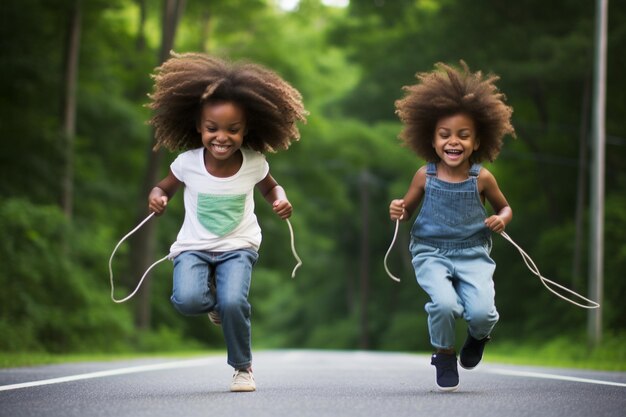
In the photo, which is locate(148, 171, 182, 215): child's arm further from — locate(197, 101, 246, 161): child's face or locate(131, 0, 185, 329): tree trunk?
locate(131, 0, 185, 329): tree trunk

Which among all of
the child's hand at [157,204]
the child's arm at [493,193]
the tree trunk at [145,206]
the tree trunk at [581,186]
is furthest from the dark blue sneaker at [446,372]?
the tree trunk at [581,186]

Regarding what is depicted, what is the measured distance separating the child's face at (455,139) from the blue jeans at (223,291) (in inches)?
56.4

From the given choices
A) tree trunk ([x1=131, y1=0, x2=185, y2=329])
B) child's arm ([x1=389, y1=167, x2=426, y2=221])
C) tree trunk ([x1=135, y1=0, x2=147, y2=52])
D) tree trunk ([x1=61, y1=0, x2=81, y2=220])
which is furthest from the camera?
tree trunk ([x1=135, y1=0, x2=147, y2=52])

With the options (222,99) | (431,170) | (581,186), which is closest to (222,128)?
(222,99)

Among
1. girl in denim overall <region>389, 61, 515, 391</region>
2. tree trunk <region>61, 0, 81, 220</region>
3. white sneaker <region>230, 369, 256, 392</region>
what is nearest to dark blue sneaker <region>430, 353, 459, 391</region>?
girl in denim overall <region>389, 61, 515, 391</region>

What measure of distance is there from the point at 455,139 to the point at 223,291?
1792 mm

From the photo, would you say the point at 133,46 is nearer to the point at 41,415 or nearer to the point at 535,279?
the point at 535,279

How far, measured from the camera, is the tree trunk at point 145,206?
26.4m

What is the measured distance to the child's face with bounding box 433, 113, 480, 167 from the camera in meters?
7.08

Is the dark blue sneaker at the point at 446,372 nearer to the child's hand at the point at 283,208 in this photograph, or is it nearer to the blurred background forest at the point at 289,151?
the child's hand at the point at 283,208

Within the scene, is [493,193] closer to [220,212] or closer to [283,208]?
[283,208]

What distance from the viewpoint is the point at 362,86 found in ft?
128

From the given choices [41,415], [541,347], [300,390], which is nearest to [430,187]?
[300,390]

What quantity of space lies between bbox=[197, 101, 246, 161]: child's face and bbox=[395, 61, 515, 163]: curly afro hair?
46.0 inches
